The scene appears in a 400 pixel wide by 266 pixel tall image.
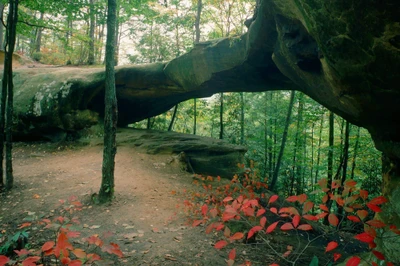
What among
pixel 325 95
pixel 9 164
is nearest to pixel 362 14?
pixel 325 95

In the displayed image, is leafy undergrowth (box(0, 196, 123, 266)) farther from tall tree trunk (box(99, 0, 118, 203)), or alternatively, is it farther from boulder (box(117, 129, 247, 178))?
boulder (box(117, 129, 247, 178))

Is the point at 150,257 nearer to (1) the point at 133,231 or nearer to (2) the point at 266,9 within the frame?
(1) the point at 133,231

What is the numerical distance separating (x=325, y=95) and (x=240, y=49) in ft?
12.9

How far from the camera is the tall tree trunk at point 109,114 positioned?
6.28 metres

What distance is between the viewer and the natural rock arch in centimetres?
291

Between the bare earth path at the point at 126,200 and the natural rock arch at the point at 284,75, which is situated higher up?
the natural rock arch at the point at 284,75

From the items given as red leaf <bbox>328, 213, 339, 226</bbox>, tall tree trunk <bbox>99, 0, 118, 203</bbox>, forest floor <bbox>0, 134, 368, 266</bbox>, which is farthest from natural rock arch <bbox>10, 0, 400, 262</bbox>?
tall tree trunk <bbox>99, 0, 118, 203</bbox>

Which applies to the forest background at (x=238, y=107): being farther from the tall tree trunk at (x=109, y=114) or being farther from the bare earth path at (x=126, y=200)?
the tall tree trunk at (x=109, y=114)

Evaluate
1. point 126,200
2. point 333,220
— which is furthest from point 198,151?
point 333,220

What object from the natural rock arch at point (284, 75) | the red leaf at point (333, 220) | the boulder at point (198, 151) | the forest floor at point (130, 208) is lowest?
the forest floor at point (130, 208)

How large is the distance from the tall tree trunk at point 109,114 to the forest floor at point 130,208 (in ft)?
1.66

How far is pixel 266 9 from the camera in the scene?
225 inches

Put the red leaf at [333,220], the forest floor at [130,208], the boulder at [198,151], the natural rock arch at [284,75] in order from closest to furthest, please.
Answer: the red leaf at [333,220] < the natural rock arch at [284,75] < the forest floor at [130,208] < the boulder at [198,151]

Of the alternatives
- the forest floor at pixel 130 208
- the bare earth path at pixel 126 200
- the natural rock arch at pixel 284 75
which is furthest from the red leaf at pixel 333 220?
the bare earth path at pixel 126 200
